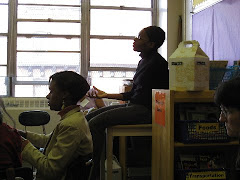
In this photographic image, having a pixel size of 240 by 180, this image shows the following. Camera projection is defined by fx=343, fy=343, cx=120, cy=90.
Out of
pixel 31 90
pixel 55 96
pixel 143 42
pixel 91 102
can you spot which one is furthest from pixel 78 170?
pixel 31 90

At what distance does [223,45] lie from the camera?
10.6 ft

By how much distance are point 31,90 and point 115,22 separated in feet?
4.75

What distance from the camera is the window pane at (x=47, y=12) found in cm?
444

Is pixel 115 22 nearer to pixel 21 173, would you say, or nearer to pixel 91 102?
pixel 91 102

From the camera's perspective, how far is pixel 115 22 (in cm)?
468


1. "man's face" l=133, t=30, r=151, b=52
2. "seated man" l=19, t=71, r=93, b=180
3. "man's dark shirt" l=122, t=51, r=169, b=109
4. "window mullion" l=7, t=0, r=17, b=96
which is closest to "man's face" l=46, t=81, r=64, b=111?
"seated man" l=19, t=71, r=93, b=180

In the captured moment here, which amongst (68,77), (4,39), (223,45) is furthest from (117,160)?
(4,39)

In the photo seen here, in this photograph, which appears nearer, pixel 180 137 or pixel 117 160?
pixel 180 137

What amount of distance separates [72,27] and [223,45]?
6.91ft

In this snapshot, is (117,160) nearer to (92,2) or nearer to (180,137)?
(180,137)

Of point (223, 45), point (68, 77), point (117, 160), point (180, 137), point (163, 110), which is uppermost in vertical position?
point (223, 45)

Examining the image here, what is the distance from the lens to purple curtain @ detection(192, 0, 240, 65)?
3.01 metres

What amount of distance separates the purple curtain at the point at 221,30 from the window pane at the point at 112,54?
1.12 metres

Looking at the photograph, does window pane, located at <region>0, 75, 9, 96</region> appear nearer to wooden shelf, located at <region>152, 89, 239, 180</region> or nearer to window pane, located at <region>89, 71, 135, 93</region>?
window pane, located at <region>89, 71, 135, 93</region>
